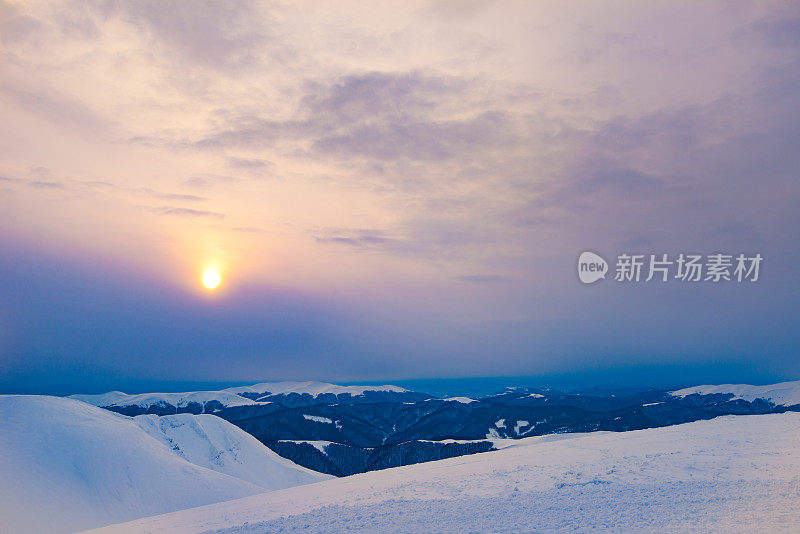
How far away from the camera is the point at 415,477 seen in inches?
863

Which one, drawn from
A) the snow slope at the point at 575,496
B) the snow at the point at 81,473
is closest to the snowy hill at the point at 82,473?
the snow at the point at 81,473

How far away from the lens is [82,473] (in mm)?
63250

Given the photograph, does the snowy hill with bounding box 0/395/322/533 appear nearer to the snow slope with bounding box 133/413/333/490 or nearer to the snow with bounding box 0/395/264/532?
the snow with bounding box 0/395/264/532

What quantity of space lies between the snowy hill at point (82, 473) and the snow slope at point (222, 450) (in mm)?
19854

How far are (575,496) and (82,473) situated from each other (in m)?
70.1

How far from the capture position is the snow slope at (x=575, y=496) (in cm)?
1296

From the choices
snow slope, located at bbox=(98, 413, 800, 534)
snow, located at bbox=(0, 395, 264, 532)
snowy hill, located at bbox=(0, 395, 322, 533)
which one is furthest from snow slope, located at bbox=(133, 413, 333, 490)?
snow slope, located at bbox=(98, 413, 800, 534)

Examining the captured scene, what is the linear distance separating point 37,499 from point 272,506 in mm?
51311

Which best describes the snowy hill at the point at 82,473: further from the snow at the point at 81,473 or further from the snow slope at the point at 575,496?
the snow slope at the point at 575,496

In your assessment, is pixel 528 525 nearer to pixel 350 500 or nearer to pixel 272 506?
pixel 350 500

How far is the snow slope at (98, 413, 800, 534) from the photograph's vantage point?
12961 millimetres

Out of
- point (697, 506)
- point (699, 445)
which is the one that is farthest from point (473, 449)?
point (697, 506)

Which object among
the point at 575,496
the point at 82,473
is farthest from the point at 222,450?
the point at 575,496

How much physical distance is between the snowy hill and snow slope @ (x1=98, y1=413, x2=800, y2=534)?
4229cm
